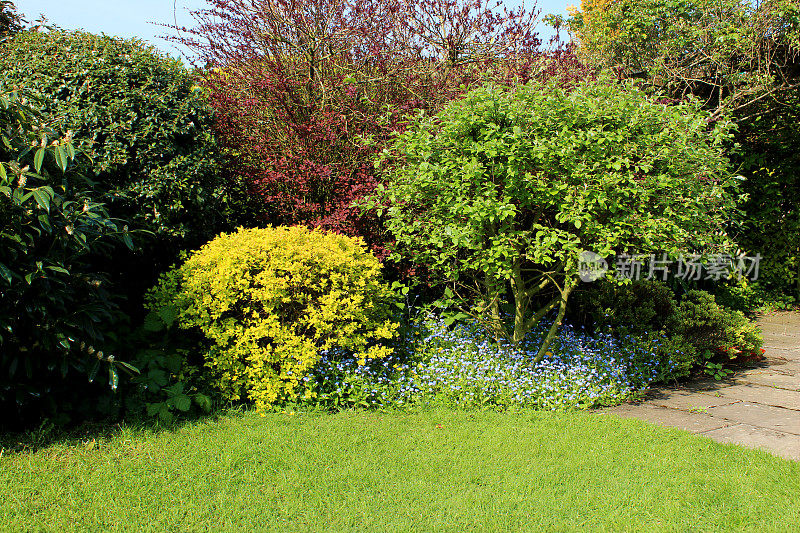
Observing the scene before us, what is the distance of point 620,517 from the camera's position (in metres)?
Answer: 2.97

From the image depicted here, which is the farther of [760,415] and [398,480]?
[760,415]

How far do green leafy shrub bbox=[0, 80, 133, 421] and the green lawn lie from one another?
532 millimetres

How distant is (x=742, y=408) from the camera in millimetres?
4852

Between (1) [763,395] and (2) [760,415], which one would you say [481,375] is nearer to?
(2) [760,415]

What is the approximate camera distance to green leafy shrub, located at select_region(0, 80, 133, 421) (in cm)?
345

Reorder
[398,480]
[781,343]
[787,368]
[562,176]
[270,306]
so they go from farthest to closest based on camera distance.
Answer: [781,343] → [787,368] → [270,306] → [562,176] → [398,480]

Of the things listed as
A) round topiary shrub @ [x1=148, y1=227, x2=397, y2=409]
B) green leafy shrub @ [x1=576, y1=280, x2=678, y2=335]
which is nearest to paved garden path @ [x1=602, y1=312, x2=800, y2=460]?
green leafy shrub @ [x1=576, y1=280, x2=678, y2=335]

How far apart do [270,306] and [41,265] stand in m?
1.61

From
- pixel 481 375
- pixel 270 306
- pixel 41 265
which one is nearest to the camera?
pixel 41 265

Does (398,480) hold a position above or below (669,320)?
below

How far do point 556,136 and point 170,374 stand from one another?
136 inches

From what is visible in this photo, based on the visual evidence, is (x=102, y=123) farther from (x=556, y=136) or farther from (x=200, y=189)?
(x=556, y=136)

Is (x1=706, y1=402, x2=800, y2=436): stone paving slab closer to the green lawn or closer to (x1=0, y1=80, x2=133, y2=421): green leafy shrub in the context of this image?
the green lawn

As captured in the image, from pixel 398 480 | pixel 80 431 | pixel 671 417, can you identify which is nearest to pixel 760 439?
pixel 671 417
